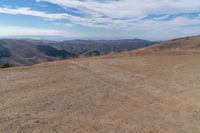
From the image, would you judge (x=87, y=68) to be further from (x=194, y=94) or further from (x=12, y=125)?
(x=12, y=125)

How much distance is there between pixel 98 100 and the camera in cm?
1012

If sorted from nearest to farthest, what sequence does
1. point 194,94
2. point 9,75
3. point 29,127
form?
1. point 29,127
2. point 194,94
3. point 9,75

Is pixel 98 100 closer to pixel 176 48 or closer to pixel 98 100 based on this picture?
pixel 98 100

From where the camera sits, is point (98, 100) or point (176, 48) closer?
point (98, 100)

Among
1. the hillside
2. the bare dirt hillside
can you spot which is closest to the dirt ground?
the bare dirt hillside

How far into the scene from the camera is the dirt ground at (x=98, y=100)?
7.62 m

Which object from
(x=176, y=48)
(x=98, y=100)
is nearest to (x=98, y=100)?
(x=98, y=100)

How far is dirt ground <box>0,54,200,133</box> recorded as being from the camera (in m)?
7.62

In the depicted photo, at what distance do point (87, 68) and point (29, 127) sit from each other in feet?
32.1

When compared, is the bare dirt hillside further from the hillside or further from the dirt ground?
the hillside

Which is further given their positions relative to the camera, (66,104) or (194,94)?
(194,94)

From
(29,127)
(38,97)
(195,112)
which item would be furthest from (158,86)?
(29,127)

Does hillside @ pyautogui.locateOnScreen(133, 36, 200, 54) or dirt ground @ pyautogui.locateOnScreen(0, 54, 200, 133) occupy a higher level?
hillside @ pyautogui.locateOnScreen(133, 36, 200, 54)

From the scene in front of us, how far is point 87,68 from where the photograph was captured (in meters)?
16.8
